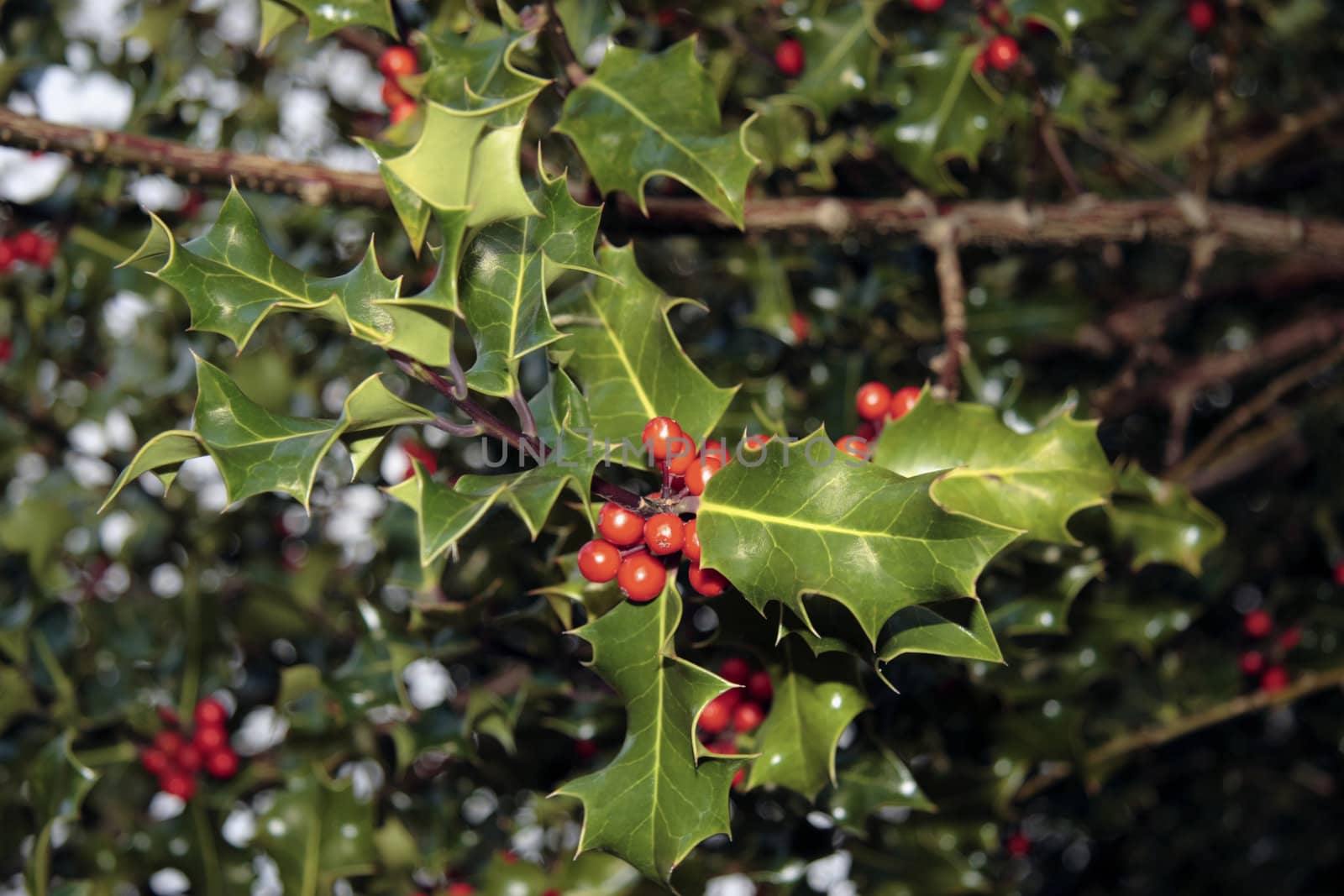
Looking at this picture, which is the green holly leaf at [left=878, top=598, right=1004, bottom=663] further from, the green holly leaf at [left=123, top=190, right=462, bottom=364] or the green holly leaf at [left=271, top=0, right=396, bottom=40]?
the green holly leaf at [left=271, top=0, right=396, bottom=40]

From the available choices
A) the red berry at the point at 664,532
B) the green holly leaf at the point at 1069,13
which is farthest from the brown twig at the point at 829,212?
the red berry at the point at 664,532

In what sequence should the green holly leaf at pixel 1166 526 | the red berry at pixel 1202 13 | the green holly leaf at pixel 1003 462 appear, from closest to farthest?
the green holly leaf at pixel 1003 462, the green holly leaf at pixel 1166 526, the red berry at pixel 1202 13

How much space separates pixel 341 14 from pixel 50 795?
143 cm

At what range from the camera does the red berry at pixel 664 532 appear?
109cm

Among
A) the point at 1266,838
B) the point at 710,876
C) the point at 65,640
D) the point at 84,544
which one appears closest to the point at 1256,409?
the point at 710,876

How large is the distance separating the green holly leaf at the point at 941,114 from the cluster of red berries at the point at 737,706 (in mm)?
926

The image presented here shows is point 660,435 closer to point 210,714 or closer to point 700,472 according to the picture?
point 700,472

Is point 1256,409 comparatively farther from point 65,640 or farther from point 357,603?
point 65,640

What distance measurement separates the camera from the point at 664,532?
3.56ft

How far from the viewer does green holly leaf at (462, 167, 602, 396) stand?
112 centimetres

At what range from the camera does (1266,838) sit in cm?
325

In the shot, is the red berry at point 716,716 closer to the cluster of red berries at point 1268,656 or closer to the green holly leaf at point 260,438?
the green holly leaf at point 260,438

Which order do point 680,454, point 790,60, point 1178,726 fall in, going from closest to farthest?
point 680,454, point 790,60, point 1178,726

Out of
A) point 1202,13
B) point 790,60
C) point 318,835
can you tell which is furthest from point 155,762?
point 1202,13
